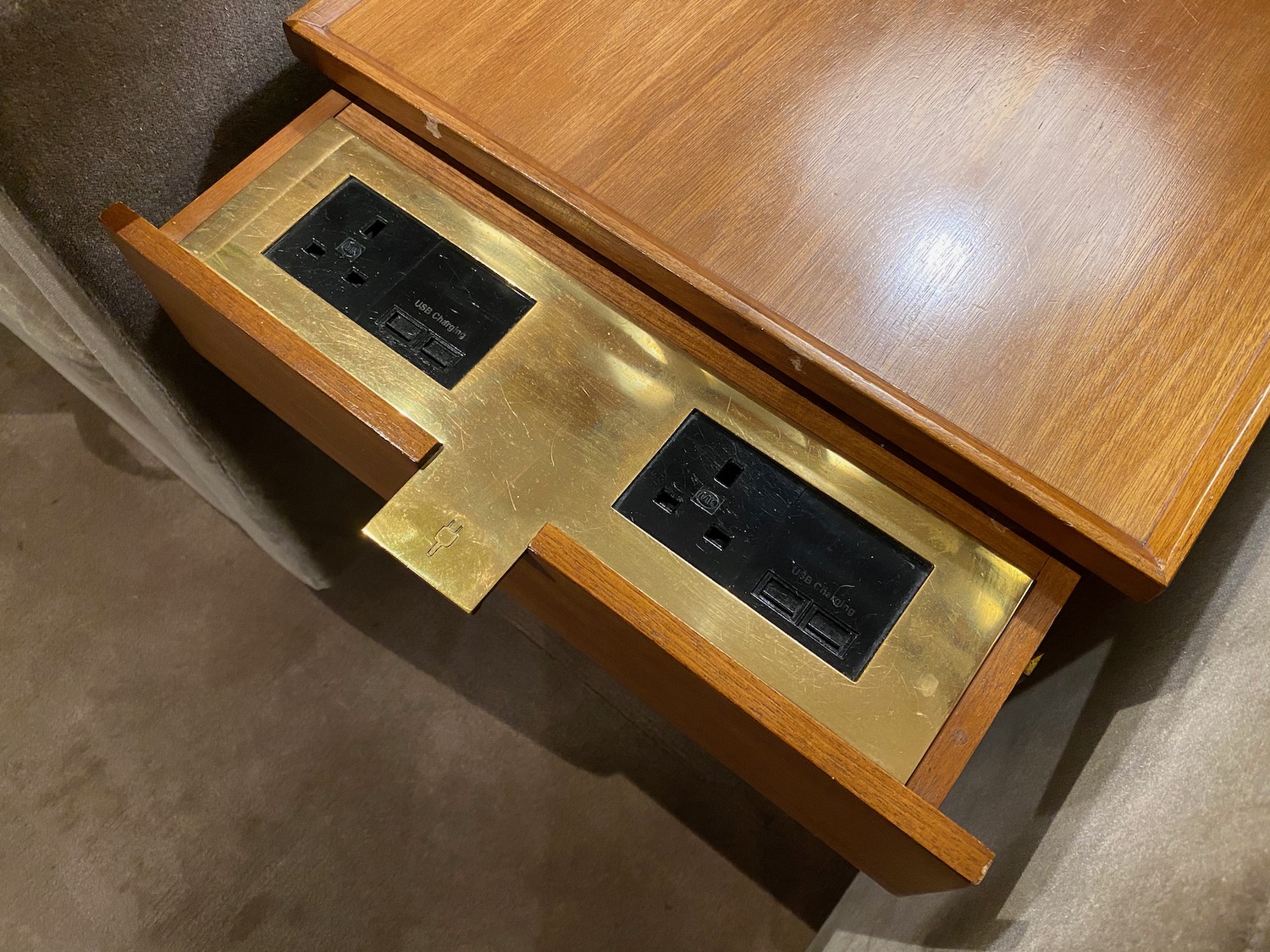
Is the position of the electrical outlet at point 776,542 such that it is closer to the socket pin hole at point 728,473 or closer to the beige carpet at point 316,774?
the socket pin hole at point 728,473

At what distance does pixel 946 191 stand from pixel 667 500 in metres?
0.29

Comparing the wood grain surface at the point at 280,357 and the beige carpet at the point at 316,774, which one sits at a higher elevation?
the wood grain surface at the point at 280,357

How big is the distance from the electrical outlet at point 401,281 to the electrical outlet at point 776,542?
0.16 meters

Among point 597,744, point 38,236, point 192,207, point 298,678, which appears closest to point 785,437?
point 192,207

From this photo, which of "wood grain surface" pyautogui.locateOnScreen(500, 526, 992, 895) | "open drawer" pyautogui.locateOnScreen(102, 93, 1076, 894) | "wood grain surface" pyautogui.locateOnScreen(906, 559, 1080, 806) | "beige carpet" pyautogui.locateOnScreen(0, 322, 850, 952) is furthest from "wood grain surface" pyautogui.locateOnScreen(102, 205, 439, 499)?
"beige carpet" pyautogui.locateOnScreen(0, 322, 850, 952)

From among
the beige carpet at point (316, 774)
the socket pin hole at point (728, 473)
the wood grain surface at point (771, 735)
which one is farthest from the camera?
the beige carpet at point (316, 774)

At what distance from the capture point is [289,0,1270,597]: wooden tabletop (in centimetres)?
56

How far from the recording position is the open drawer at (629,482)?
0.54 meters

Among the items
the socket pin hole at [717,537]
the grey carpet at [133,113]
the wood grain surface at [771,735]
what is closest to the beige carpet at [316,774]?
the grey carpet at [133,113]

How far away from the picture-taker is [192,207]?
631 mm

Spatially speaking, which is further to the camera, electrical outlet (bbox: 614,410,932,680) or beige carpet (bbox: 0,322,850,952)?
beige carpet (bbox: 0,322,850,952)

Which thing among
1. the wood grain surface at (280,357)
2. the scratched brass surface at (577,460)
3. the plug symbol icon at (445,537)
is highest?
the scratched brass surface at (577,460)

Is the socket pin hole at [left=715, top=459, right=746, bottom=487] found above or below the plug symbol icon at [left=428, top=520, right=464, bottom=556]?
above

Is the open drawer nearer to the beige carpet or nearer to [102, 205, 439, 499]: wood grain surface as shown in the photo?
[102, 205, 439, 499]: wood grain surface
